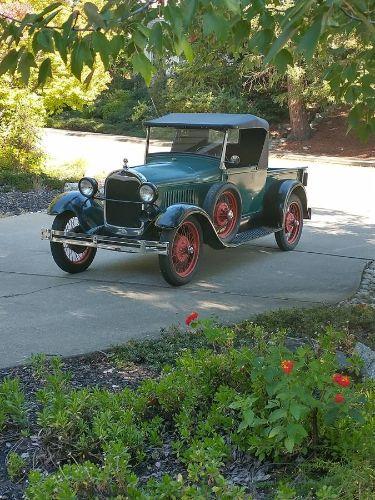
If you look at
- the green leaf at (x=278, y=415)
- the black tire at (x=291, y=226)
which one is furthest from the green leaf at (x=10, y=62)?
the black tire at (x=291, y=226)

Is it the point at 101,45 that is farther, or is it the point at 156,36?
the point at 156,36

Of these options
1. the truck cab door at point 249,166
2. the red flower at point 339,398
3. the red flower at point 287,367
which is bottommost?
the red flower at point 339,398

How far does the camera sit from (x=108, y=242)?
7.93m

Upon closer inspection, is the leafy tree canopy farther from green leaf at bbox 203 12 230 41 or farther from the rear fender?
the rear fender

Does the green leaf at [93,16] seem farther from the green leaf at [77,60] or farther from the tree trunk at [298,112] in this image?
the tree trunk at [298,112]

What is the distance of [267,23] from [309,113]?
26.2m

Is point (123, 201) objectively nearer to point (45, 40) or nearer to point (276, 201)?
point (276, 201)

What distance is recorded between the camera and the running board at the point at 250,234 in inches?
345

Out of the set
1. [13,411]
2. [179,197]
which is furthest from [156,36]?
[179,197]

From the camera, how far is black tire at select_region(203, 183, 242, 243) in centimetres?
845

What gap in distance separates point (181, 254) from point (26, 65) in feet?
14.5

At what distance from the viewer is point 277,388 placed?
3.27 meters

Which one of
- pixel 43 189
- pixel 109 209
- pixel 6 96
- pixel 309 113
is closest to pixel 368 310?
pixel 109 209

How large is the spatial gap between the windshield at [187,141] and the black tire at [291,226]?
1.29 metres
